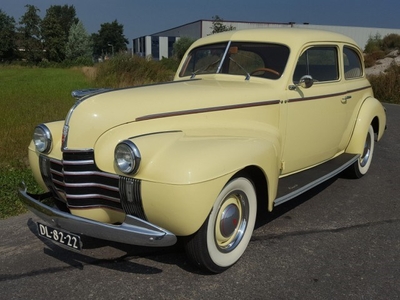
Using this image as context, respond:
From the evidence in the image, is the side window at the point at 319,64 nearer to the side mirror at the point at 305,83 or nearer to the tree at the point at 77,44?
the side mirror at the point at 305,83

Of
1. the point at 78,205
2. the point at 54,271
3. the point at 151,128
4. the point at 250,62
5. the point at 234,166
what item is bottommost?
the point at 54,271

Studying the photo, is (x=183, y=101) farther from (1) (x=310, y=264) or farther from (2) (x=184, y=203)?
(1) (x=310, y=264)

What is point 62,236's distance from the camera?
2.81 meters

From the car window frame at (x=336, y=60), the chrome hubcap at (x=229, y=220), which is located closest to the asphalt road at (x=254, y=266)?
the chrome hubcap at (x=229, y=220)

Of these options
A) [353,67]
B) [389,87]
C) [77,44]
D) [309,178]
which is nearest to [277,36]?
Answer: [309,178]

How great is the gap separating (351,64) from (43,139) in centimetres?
397

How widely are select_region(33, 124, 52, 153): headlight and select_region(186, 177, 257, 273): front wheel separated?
1369 mm

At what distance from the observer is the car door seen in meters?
3.95

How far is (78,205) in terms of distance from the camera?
9.37ft

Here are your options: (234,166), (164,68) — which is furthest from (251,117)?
(164,68)

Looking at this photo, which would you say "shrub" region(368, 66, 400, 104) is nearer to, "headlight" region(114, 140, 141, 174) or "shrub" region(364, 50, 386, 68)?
"shrub" region(364, 50, 386, 68)

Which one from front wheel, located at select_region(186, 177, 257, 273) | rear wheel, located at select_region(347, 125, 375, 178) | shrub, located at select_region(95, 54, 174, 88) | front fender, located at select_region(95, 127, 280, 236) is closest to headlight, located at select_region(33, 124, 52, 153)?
front fender, located at select_region(95, 127, 280, 236)

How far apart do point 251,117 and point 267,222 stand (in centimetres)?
109

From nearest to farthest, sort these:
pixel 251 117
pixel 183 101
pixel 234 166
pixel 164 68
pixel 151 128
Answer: pixel 234 166
pixel 151 128
pixel 183 101
pixel 251 117
pixel 164 68
